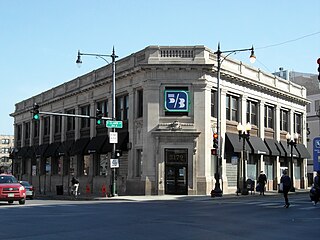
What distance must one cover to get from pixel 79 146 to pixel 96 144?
382 cm

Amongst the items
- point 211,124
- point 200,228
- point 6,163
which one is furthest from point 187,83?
point 6,163

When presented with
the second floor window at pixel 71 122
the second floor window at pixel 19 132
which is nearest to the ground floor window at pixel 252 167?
the second floor window at pixel 71 122

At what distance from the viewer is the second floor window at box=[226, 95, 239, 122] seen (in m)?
42.0

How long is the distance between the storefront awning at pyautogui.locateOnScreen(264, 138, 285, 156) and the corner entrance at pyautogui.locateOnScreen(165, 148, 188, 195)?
12030 mm

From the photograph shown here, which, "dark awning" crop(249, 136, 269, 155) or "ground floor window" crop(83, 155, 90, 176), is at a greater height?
"dark awning" crop(249, 136, 269, 155)

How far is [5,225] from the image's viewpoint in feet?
49.9

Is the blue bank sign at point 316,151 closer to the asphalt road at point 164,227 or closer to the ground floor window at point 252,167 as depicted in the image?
the ground floor window at point 252,167

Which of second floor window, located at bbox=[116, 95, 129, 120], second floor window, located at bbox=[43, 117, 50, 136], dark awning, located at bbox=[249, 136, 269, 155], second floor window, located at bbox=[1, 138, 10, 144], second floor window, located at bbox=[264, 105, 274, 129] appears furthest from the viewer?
second floor window, located at bbox=[1, 138, 10, 144]

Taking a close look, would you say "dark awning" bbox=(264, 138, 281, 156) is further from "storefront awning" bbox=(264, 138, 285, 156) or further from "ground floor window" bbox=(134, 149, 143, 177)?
"ground floor window" bbox=(134, 149, 143, 177)

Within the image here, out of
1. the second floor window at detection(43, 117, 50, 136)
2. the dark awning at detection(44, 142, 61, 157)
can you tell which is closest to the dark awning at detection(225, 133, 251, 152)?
the dark awning at detection(44, 142, 61, 157)

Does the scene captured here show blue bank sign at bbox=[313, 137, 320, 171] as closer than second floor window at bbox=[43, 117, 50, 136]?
Yes

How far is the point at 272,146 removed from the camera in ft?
155

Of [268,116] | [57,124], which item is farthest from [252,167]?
[57,124]

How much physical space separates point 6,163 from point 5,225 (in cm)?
13593
